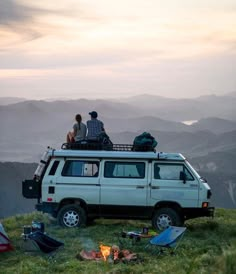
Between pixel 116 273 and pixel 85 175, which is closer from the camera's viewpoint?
pixel 116 273

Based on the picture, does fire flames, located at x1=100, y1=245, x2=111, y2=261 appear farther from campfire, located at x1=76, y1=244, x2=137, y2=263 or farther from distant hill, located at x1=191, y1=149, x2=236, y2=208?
distant hill, located at x1=191, y1=149, x2=236, y2=208

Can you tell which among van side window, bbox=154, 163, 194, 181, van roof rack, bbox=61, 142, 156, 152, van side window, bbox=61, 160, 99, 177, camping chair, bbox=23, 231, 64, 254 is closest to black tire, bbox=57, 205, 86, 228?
van side window, bbox=61, 160, 99, 177

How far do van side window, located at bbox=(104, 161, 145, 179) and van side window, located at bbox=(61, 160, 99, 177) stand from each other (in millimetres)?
372

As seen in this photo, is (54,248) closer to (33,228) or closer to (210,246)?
(33,228)

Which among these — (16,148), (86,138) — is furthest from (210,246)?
(16,148)

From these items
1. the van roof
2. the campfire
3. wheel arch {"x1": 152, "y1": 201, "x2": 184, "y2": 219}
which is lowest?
the campfire

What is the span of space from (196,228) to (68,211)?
3.68 meters

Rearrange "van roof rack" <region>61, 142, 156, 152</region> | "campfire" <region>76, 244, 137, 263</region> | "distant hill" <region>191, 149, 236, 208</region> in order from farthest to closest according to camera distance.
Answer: "distant hill" <region>191, 149, 236, 208</region>
"van roof rack" <region>61, 142, 156, 152</region>
"campfire" <region>76, 244, 137, 263</region>

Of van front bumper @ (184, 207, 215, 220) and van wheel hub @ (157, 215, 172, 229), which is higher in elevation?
van front bumper @ (184, 207, 215, 220)

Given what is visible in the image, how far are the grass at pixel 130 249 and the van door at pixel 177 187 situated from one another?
938mm

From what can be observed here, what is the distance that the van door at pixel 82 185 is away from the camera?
1470cm

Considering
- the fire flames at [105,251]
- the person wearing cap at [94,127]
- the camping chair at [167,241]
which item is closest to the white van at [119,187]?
the person wearing cap at [94,127]

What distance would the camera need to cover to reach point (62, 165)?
1480 cm

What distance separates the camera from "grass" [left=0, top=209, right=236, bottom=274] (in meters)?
9.34
